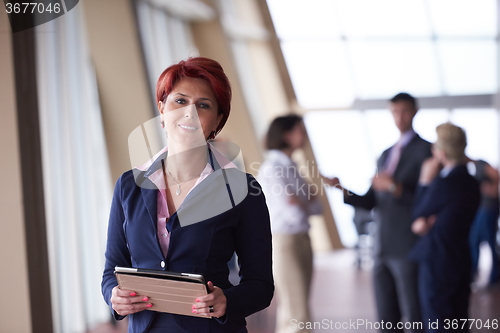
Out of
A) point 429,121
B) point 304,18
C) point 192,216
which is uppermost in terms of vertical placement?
point 304,18

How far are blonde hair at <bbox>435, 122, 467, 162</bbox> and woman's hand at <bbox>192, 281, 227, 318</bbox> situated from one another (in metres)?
2.41

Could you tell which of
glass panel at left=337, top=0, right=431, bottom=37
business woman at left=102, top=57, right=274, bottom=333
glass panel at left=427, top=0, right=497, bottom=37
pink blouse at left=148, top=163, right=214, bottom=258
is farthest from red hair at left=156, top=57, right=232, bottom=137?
glass panel at left=427, top=0, right=497, bottom=37

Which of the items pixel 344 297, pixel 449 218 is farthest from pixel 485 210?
pixel 344 297

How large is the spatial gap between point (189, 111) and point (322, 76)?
2.25m

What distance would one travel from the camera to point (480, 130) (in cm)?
324

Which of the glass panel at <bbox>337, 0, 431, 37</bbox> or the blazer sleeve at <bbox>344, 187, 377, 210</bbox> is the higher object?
the glass panel at <bbox>337, 0, 431, 37</bbox>

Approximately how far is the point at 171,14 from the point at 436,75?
6.27 feet

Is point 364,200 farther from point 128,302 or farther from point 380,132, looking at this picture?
point 128,302

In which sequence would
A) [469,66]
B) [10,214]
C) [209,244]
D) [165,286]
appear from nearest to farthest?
[165,286] < [209,244] < [10,214] < [469,66]

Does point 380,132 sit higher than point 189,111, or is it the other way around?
point 380,132

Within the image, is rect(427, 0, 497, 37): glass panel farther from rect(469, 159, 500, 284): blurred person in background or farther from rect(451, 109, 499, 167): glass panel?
rect(469, 159, 500, 284): blurred person in background

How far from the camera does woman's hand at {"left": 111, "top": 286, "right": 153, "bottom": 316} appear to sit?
1223 millimetres

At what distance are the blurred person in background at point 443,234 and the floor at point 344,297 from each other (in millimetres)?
216

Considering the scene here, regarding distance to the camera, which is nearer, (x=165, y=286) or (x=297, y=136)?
(x=165, y=286)
